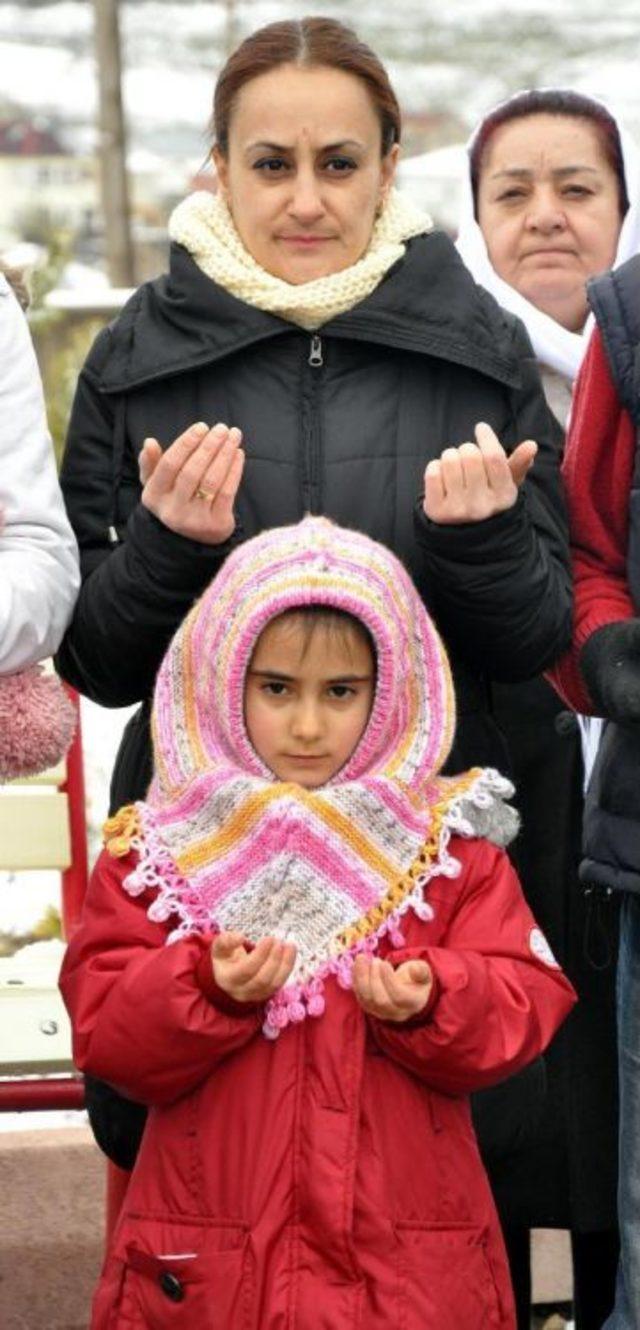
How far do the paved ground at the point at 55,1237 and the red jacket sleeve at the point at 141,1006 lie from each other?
139cm

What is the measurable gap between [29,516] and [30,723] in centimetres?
26

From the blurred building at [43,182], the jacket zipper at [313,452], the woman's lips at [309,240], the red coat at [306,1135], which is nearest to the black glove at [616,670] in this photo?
the red coat at [306,1135]

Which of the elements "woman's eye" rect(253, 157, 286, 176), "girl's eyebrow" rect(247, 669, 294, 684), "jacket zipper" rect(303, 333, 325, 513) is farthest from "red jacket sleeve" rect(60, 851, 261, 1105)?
"woman's eye" rect(253, 157, 286, 176)

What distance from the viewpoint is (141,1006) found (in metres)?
2.87

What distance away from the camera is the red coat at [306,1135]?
2844 mm

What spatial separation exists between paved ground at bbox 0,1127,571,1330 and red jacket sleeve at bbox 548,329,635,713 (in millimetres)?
1553

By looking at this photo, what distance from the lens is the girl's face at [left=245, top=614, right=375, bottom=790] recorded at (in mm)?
2955

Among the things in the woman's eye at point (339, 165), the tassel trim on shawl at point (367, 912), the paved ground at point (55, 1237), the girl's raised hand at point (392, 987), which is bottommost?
the paved ground at point (55, 1237)

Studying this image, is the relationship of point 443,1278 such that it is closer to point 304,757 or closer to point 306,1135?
→ point 306,1135

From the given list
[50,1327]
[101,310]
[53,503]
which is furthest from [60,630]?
[101,310]

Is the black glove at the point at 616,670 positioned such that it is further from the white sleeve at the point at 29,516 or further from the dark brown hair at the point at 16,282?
the dark brown hair at the point at 16,282

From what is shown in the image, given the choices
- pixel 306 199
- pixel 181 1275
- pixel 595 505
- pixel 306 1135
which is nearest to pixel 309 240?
pixel 306 199

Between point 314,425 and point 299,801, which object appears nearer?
point 299,801

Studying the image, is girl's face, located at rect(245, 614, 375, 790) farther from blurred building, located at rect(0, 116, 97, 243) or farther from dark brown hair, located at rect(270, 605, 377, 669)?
blurred building, located at rect(0, 116, 97, 243)
